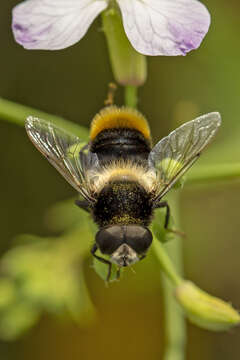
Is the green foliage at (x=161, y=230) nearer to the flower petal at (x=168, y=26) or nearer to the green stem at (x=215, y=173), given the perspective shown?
the green stem at (x=215, y=173)

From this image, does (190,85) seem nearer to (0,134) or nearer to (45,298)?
(0,134)

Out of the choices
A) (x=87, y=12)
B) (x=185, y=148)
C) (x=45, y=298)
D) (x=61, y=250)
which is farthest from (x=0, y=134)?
(x=185, y=148)

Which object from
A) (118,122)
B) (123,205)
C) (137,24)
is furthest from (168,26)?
(123,205)

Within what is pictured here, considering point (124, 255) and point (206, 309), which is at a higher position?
point (124, 255)

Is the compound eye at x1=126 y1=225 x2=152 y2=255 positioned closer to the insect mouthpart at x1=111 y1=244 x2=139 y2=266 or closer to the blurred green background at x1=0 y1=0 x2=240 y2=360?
the insect mouthpart at x1=111 y1=244 x2=139 y2=266

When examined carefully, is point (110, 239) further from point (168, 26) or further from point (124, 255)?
point (168, 26)
